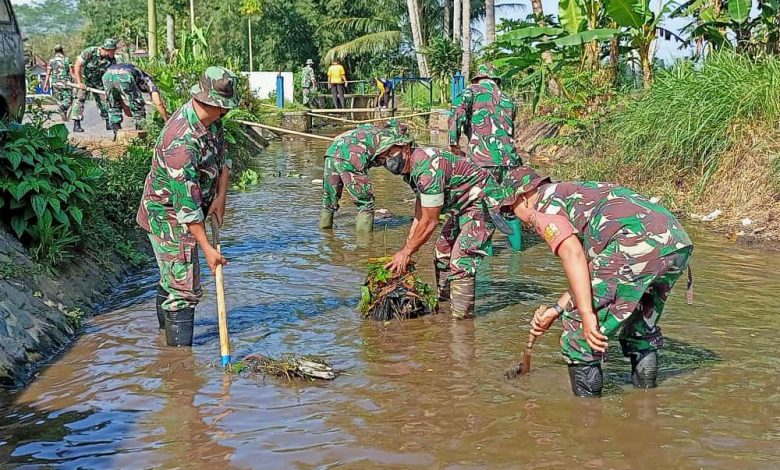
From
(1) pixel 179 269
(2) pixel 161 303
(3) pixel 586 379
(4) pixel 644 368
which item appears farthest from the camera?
(2) pixel 161 303

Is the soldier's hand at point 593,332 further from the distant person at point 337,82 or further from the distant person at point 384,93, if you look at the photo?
the distant person at point 384,93

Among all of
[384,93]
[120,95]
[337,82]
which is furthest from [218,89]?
[384,93]

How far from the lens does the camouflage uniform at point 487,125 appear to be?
7879 mm

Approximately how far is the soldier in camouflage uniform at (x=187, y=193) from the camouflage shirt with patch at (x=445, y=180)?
54.5 inches

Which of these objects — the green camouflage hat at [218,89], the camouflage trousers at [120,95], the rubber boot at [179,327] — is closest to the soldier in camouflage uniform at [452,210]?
the green camouflage hat at [218,89]

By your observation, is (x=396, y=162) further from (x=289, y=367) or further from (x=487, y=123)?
(x=487, y=123)

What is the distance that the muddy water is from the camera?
402cm

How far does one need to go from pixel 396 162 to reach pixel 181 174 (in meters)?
→ 1.53

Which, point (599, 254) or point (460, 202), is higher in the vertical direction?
point (460, 202)

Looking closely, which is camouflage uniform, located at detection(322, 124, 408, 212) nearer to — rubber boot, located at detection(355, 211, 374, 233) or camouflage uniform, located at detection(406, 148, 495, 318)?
camouflage uniform, located at detection(406, 148, 495, 318)

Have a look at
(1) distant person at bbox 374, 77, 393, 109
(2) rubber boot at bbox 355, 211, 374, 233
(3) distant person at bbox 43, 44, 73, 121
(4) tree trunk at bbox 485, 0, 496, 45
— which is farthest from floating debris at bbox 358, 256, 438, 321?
(1) distant person at bbox 374, 77, 393, 109

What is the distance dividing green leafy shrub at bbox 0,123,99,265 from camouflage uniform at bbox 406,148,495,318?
2856 mm

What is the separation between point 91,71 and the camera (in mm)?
13266

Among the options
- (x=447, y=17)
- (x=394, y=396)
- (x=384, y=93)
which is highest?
(x=447, y=17)
